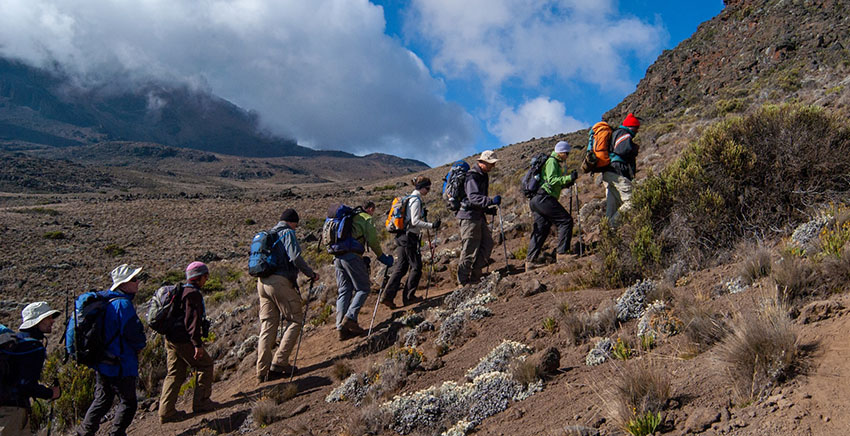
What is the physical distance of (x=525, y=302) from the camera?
6.17 metres

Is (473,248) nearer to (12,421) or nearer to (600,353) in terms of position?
(600,353)

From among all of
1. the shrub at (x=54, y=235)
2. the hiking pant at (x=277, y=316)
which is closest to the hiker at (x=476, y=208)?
the hiking pant at (x=277, y=316)

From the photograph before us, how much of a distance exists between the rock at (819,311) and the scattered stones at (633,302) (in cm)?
134

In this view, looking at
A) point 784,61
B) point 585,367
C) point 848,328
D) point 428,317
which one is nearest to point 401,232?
point 428,317

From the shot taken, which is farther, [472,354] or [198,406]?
[198,406]

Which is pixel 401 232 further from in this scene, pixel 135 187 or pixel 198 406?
pixel 135 187

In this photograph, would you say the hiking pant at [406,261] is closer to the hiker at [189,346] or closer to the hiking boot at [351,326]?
the hiking boot at [351,326]

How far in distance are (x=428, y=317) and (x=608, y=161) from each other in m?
3.54

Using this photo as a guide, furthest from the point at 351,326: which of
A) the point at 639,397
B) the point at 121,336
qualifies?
the point at 639,397

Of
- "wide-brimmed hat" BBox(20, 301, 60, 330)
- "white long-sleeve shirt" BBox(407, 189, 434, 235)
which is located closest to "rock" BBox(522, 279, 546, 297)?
"white long-sleeve shirt" BBox(407, 189, 434, 235)

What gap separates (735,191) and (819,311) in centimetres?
312

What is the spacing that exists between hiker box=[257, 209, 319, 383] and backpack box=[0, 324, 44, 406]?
7.67ft

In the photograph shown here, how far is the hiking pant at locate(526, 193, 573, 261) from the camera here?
6801 mm

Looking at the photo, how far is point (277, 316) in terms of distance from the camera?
602 cm
